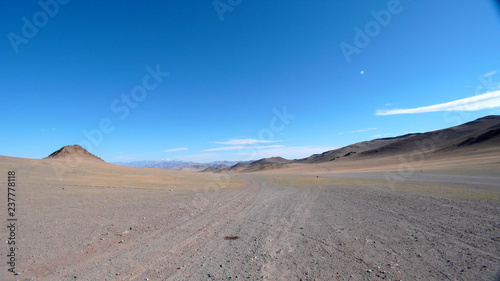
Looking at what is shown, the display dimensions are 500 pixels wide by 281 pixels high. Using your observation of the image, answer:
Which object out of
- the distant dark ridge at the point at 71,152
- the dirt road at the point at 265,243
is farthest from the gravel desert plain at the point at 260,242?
the distant dark ridge at the point at 71,152

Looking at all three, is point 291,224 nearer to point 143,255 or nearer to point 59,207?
point 143,255

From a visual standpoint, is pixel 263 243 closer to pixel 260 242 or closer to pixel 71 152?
pixel 260 242

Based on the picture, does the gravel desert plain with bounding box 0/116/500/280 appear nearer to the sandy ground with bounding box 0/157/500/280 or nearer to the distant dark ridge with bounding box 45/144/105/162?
the sandy ground with bounding box 0/157/500/280

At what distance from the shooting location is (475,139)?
81.2 m

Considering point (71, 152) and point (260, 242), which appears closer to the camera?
point (260, 242)

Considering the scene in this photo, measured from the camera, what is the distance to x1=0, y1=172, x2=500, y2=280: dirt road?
500 centimetres

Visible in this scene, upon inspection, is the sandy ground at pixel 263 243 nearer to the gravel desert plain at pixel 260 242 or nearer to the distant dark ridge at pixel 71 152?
the gravel desert plain at pixel 260 242

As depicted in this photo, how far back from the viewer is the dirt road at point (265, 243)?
197 inches

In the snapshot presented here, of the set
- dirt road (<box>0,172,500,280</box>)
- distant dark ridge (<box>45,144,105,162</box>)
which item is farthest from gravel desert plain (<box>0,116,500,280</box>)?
distant dark ridge (<box>45,144,105,162</box>)

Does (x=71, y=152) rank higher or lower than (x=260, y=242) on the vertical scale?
higher

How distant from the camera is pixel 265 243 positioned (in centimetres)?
687

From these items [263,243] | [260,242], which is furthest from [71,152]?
[263,243]

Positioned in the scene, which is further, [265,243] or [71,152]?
[71,152]

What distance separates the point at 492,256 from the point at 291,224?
5502 millimetres
